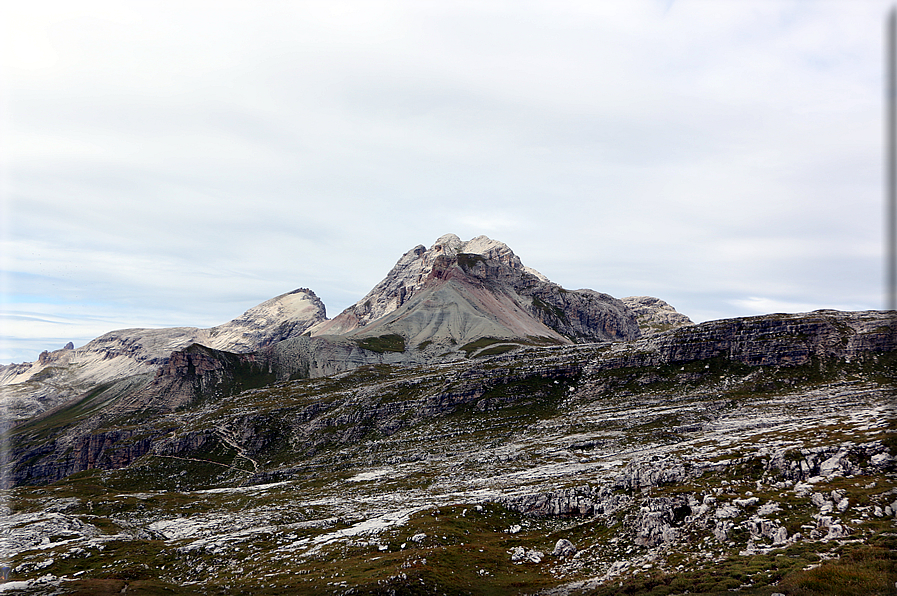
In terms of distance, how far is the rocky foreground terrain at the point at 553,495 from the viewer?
170ft

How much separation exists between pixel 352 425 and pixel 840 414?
153 m

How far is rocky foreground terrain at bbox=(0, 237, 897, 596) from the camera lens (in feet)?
170

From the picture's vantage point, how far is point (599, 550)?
61.2 metres

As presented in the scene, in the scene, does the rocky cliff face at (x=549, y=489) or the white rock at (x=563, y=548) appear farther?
the white rock at (x=563, y=548)

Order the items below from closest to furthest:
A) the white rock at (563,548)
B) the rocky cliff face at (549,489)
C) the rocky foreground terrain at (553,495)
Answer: the rocky foreground terrain at (553,495) → the rocky cliff face at (549,489) → the white rock at (563,548)

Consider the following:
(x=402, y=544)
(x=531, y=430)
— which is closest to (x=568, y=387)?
(x=531, y=430)

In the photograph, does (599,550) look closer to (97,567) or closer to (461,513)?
(461,513)

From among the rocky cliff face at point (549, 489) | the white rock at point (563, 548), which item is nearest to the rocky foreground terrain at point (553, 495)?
the white rock at point (563, 548)

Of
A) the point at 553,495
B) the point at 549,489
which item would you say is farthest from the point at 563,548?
the point at 549,489

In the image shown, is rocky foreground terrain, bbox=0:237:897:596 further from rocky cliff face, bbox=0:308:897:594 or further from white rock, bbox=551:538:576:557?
rocky cliff face, bbox=0:308:897:594

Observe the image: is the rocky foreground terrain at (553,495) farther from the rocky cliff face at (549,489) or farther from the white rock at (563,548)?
the rocky cliff face at (549,489)

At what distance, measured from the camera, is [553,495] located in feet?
269

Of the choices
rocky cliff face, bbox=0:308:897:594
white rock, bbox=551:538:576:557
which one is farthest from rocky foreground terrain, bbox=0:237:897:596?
rocky cliff face, bbox=0:308:897:594

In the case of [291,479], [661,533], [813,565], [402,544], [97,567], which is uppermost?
[813,565]
